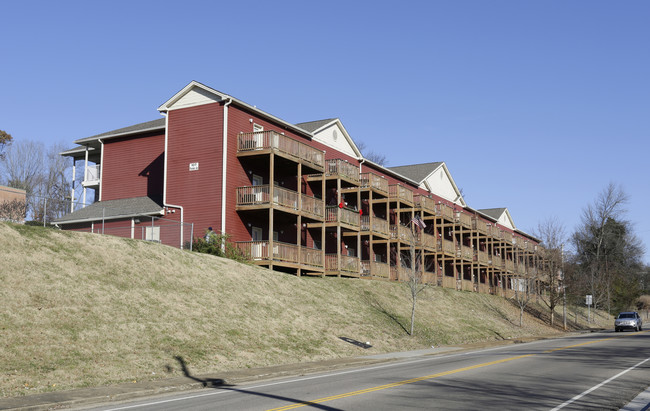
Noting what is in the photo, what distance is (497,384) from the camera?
14969 mm

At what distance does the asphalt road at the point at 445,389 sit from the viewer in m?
12.1

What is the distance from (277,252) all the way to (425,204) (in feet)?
76.8

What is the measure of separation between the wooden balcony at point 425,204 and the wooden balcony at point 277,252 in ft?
63.1

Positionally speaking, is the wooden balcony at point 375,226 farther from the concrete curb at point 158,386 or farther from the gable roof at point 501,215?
the gable roof at point 501,215

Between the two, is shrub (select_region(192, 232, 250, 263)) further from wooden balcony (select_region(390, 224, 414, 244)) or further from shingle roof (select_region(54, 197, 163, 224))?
wooden balcony (select_region(390, 224, 414, 244))

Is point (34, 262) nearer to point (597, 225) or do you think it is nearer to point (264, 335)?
point (264, 335)

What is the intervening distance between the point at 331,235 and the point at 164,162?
13284mm

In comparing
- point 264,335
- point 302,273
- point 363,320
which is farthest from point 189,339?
point 302,273

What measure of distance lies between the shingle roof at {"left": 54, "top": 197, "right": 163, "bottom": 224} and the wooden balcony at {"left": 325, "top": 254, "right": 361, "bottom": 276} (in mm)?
11089

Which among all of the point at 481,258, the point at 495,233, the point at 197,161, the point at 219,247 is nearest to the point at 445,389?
the point at 219,247

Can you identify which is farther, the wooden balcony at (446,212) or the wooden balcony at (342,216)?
the wooden balcony at (446,212)

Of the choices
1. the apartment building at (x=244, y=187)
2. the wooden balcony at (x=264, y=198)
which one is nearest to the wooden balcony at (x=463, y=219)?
the apartment building at (x=244, y=187)

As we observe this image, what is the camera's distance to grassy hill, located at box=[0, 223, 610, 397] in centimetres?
1645

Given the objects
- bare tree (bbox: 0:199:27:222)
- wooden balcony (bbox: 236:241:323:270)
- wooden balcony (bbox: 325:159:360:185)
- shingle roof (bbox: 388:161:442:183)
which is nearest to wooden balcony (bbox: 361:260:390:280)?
wooden balcony (bbox: 325:159:360:185)
